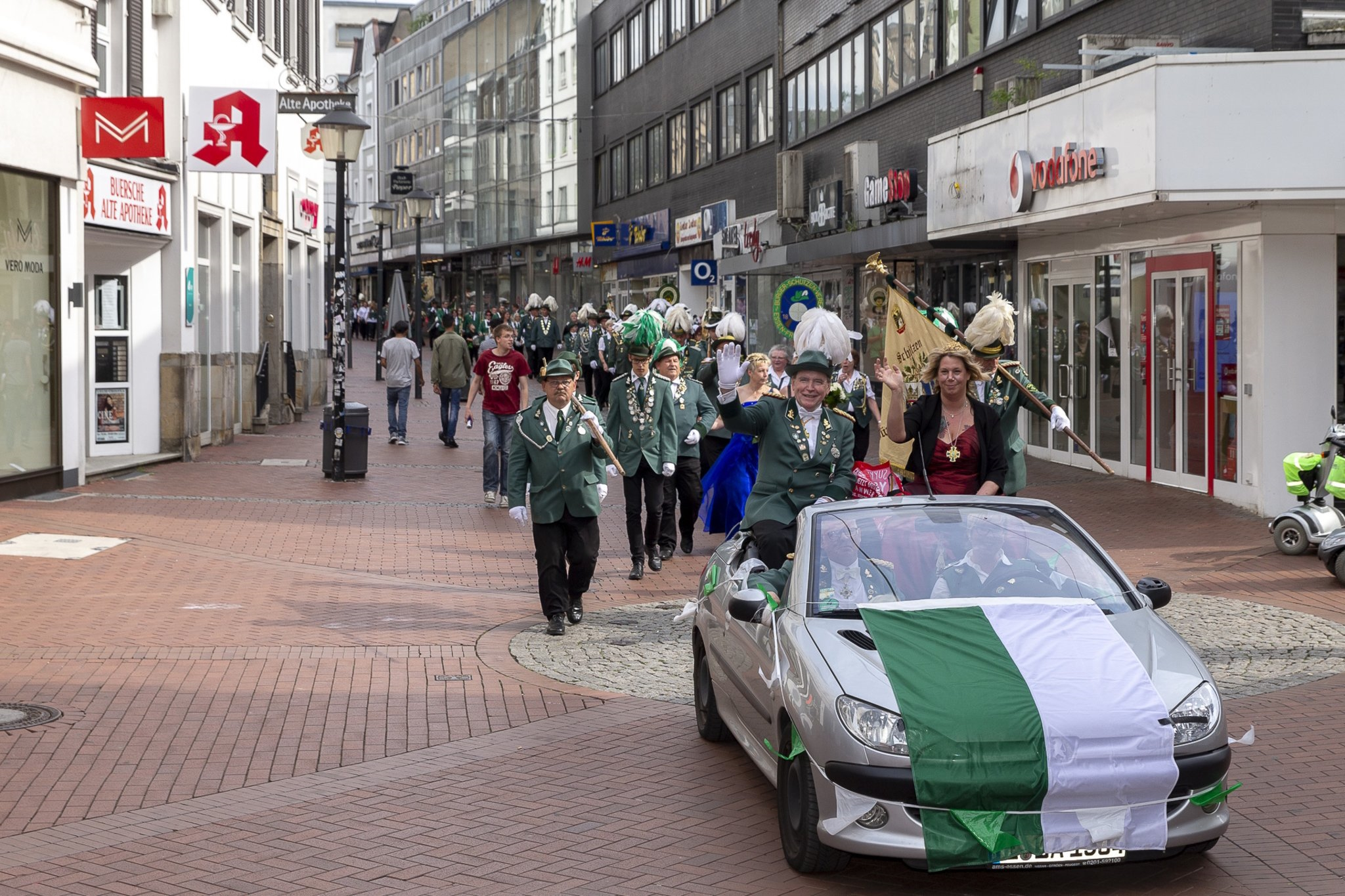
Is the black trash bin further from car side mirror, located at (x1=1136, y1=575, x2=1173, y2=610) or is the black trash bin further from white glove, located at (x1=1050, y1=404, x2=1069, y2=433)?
car side mirror, located at (x1=1136, y1=575, x2=1173, y2=610)

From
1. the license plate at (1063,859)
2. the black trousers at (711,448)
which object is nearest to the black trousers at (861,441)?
the black trousers at (711,448)

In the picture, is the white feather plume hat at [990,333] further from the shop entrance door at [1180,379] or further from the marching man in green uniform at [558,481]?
the shop entrance door at [1180,379]

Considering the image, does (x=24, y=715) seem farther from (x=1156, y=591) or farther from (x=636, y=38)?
(x=636, y=38)

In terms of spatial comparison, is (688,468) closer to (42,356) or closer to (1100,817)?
(42,356)

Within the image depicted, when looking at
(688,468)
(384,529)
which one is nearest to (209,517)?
(384,529)

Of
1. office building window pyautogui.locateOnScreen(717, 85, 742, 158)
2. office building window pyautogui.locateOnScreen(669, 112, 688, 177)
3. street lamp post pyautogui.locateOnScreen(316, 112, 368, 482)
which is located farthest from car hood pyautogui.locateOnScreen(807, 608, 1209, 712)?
office building window pyautogui.locateOnScreen(669, 112, 688, 177)

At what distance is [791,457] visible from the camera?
8312 millimetres

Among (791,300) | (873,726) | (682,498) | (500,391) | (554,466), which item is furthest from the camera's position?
(500,391)

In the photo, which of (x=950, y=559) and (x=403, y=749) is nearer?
(x=950, y=559)

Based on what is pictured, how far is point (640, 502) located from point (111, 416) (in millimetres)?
10421

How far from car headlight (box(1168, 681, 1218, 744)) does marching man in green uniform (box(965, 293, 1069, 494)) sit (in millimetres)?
3473

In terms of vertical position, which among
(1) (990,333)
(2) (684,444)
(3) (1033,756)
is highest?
(1) (990,333)

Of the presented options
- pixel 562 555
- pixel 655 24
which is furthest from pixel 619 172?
pixel 562 555

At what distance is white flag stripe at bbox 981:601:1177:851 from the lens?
530cm
